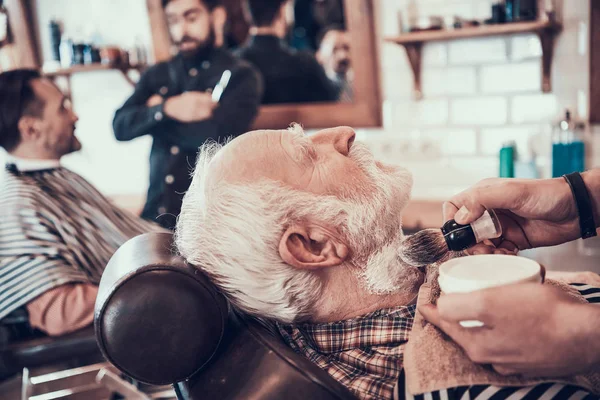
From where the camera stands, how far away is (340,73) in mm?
2994

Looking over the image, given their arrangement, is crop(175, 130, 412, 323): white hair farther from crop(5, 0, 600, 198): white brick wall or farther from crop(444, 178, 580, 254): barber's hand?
crop(5, 0, 600, 198): white brick wall

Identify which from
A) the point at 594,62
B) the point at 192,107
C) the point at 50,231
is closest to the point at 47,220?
the point at 50,231

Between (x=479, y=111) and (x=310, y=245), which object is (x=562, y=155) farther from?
(x=310, y=245)

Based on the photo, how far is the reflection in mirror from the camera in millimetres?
2936

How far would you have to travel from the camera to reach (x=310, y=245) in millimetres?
1115

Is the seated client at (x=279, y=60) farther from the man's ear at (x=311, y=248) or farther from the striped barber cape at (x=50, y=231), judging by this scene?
the man's ear at (x=311, y=248)

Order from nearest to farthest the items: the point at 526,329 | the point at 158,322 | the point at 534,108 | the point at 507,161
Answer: the point at 526,329 → the point at 158,322 → the point at 507,161 → the point at 534,108

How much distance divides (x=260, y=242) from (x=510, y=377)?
0.48 m

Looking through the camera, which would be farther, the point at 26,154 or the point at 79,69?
the point at 79,69

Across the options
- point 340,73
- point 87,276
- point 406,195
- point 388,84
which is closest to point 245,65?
point 340,73

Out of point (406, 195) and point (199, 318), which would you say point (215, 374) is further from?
point (406, 195)

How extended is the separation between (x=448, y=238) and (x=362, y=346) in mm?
260

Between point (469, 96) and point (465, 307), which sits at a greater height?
point (469, 96)

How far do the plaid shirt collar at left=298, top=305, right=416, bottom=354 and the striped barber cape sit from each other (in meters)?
1.00
